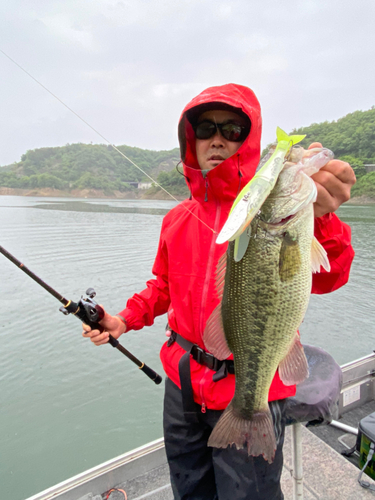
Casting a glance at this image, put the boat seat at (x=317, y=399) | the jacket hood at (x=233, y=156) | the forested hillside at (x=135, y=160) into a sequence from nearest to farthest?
the boat seat at (x=317, y=399), the jacket hood at (x=233, y=156), the forested hillside at (x=135, y=160)

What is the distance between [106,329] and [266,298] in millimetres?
1159

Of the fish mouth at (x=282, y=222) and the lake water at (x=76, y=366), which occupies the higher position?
the fish mouth at (x=282, y=222)

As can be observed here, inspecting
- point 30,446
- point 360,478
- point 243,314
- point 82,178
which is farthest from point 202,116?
point 82,178

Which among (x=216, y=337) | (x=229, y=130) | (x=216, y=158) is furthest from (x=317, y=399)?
(x=229, y=130)

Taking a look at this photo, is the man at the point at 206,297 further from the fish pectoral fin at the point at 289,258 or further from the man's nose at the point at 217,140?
the fish pectoral fin at the point at 289,258

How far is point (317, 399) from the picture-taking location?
1.66 metres

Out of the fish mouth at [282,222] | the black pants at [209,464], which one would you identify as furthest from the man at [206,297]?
the fish mouth at [282,222]

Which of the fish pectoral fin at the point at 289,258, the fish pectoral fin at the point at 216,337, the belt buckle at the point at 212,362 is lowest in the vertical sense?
the belt buckle at the point at 212,362

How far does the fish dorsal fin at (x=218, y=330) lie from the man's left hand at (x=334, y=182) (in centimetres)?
50

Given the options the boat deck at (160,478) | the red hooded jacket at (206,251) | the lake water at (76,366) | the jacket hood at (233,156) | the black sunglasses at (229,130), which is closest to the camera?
the red hooded jacket at (206,251)

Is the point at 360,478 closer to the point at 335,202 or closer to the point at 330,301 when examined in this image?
the point at 335,202

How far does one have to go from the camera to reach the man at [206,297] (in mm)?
1550

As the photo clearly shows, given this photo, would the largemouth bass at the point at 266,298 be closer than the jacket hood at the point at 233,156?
Yes

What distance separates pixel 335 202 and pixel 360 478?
2.47 meters
